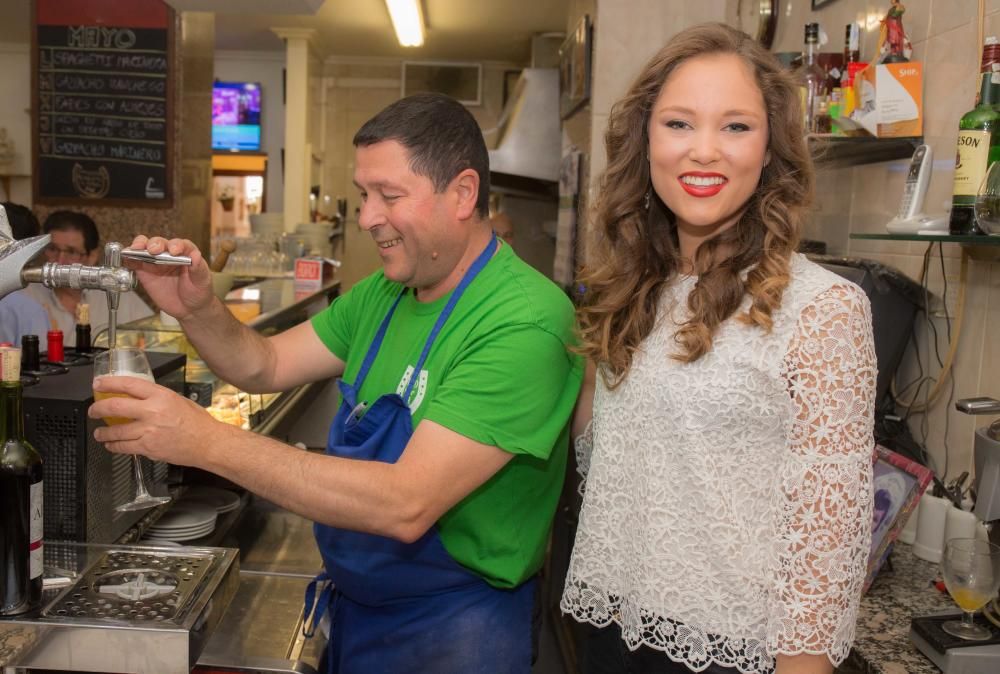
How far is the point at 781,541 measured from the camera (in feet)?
4.25

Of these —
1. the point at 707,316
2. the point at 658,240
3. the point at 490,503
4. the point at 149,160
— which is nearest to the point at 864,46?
the point at 658,240

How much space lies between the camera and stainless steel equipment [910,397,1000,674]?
1.54 m

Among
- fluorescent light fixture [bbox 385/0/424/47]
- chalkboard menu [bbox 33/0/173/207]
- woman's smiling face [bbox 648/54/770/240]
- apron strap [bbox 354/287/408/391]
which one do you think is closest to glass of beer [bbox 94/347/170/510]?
apron strap [bbox 354/287/408/391]

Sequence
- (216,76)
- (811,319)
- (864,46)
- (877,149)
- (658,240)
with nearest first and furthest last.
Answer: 1. (811,319)
2. (658,240)
3. (877,149)
4. (864,46)
5. (216,76)

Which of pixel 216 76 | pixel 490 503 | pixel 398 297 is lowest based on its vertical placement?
pixel 490 503

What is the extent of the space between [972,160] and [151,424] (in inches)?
65.8

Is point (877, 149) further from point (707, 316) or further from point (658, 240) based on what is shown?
point (707, 316)

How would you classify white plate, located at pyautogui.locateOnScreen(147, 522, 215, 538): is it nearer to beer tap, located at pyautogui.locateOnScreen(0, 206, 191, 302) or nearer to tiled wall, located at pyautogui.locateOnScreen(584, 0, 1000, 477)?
beer tap, located at pyautogui.locateOnScreen(0, 206, 191, 302)

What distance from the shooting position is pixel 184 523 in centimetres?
211

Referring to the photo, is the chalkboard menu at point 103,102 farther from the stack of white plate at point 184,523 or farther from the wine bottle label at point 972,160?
the wine bottle label at point 972,160

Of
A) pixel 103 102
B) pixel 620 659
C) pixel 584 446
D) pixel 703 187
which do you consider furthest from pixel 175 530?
pixel 103 102

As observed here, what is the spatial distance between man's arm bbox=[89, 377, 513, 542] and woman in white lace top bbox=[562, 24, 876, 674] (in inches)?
10.8

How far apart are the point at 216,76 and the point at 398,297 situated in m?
9.66

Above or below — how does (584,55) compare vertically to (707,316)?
above
